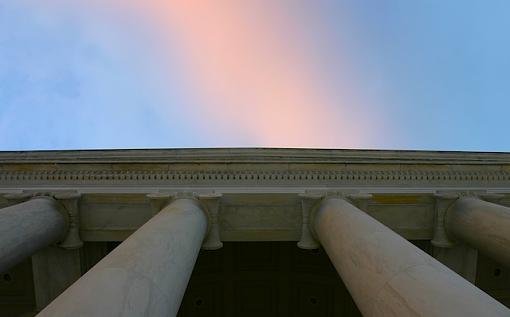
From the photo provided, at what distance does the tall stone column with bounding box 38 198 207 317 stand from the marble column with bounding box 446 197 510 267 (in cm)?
740

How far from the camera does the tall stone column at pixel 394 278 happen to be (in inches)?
201

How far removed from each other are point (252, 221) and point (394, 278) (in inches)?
262

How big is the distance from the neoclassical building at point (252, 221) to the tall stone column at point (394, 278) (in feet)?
0.12

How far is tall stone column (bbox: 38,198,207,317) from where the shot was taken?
197 inches

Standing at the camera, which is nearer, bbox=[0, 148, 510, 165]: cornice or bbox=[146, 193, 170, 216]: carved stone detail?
bbox=[146, 193, 170, 216]: carved stone detail

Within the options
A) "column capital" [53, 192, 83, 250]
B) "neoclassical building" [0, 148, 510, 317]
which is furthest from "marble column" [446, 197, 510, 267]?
"column capital" [53, 192, 83, 250]

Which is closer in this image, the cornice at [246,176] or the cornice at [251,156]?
the cornice at [246,176]

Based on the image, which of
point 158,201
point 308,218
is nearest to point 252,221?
point 308,218

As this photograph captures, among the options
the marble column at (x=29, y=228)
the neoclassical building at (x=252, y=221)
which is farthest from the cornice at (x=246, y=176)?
the marble column at (x=29, y=228)

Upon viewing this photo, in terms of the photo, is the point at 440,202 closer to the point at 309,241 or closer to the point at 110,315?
the point at 309,241

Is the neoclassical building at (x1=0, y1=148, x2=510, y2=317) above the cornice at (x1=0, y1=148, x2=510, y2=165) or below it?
below

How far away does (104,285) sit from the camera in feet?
17.9

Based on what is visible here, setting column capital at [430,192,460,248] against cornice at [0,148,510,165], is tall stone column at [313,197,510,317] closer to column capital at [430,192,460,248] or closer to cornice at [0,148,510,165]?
column capital at [430,192,460,248]

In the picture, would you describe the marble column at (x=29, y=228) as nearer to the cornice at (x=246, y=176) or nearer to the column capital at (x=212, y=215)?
the cornice at (x=246, y=176)
